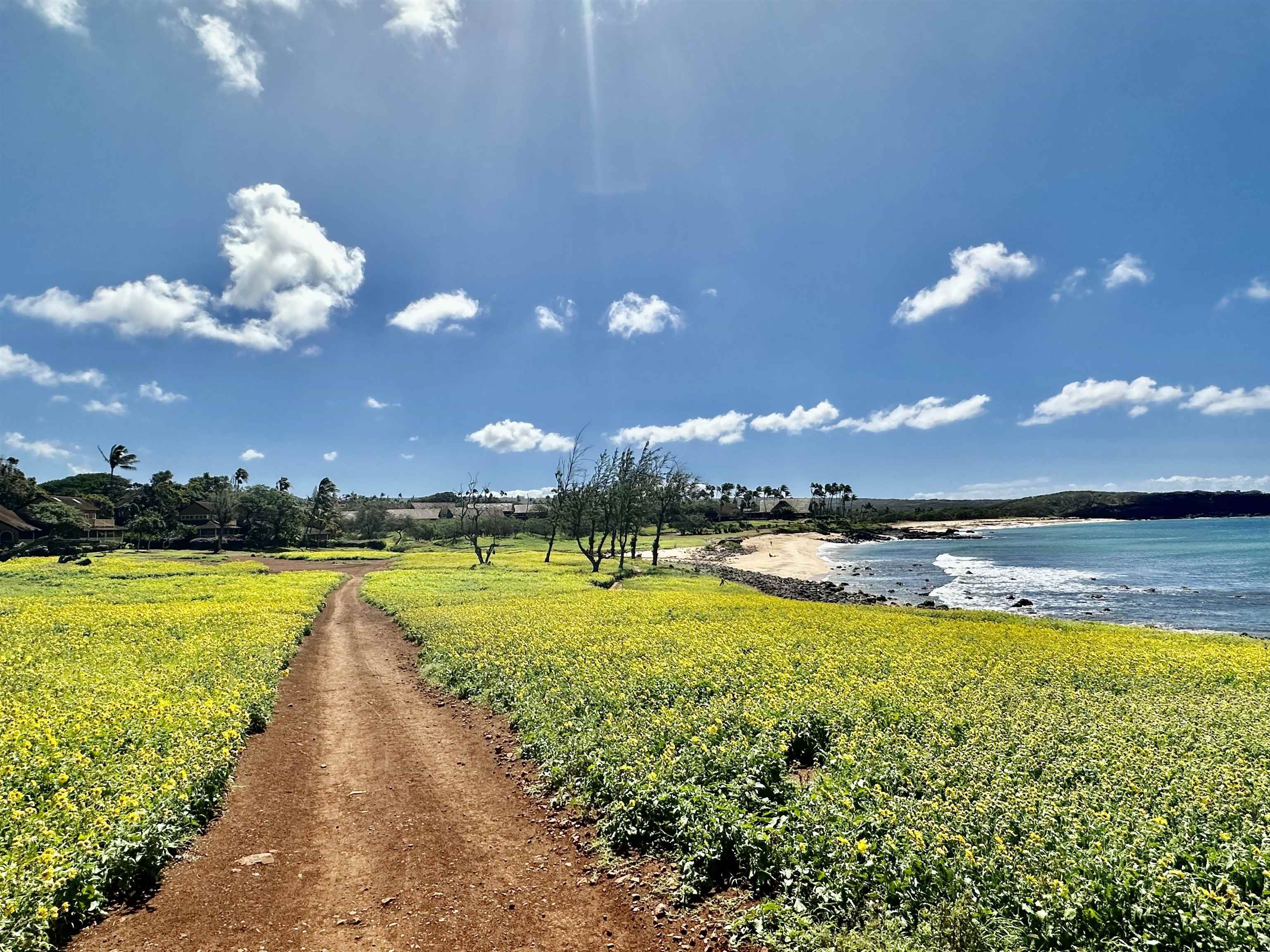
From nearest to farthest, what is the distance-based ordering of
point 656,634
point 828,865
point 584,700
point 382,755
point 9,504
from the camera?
point 828,865 → point 382,755 → point 584,700 → point 656,634 → point 9,504

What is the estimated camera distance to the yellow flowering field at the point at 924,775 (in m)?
5.62

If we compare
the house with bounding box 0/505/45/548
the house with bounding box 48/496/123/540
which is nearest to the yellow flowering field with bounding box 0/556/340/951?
the house with bounding box 0/505/45/548

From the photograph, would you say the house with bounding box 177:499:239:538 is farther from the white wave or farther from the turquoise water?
the white wave

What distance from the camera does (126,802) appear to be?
7.79m

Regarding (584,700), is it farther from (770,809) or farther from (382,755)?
(770,809)

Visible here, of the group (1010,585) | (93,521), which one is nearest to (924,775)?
(1010,585)

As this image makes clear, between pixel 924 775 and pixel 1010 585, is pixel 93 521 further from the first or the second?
pixel 1010 585

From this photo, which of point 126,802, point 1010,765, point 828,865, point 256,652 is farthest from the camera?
point 256,652

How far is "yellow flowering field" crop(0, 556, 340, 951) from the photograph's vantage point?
653 centimetres

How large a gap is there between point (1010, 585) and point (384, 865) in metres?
64.1

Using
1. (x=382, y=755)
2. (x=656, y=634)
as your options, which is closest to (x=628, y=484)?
(x=656, y=634)

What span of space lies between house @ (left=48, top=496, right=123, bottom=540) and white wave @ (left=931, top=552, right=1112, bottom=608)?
119320 millimetres

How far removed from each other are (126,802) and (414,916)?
439cm

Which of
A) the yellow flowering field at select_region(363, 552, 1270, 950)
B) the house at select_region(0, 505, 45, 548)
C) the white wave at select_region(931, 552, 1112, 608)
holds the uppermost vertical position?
the house at select_region(0, 505, 45, 548)
